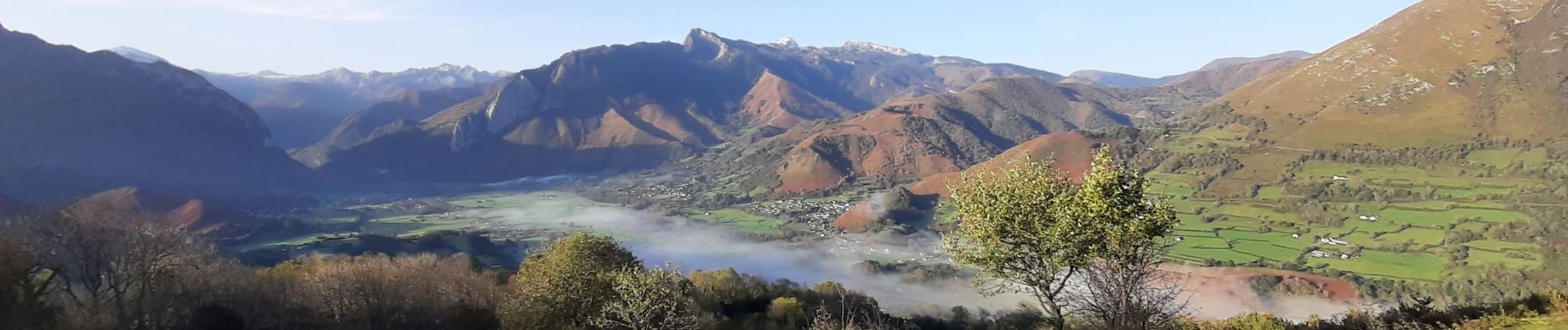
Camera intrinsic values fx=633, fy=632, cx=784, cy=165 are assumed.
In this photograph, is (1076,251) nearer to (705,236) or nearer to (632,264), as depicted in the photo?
(632,264)

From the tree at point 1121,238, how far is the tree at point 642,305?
13.3m

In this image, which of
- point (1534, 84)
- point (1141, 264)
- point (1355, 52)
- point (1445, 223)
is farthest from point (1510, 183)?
point (1141, 264)

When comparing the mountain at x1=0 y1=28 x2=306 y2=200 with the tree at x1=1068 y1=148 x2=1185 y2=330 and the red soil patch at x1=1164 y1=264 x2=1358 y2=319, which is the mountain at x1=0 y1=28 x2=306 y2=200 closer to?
the tree at x1=1068 y1=148 x2=1185 y2=330

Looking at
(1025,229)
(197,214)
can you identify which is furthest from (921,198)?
(197,214)

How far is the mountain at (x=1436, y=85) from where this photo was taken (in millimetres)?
114375

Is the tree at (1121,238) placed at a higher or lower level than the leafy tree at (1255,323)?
→ higher

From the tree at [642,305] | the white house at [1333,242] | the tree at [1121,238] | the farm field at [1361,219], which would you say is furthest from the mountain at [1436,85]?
the tree at [642,305]

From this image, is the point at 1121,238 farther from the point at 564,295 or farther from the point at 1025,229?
the point at 564,295

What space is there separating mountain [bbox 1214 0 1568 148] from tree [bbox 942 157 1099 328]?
144423 mm

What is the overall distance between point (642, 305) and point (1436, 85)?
6944 inches

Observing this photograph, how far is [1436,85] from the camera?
423 feet

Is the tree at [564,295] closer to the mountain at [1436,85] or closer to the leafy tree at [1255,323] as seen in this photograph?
the leafy tree at [1255,323]

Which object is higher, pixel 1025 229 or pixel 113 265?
pixel 1025 229

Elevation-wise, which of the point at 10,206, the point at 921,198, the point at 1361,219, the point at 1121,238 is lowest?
the point at 921,198
